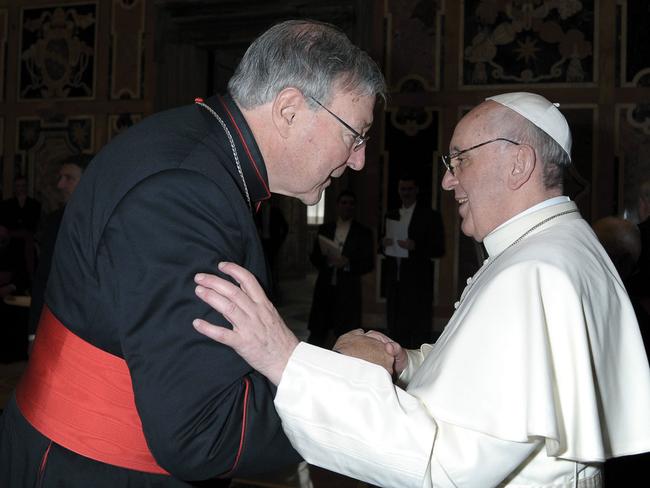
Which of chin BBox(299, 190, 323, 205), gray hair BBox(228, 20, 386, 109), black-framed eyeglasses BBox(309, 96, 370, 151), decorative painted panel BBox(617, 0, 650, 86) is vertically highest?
decorative painted panel BBox(617, 0, 650, 86)

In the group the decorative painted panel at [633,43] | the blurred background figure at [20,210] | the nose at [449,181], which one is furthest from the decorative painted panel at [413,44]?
the nose at [449,181]

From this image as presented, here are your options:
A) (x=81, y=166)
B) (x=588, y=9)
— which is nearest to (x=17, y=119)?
(x=81, y=166)

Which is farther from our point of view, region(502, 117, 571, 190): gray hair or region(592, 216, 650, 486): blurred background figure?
region(592, 216, 650, 486): blurred background figure

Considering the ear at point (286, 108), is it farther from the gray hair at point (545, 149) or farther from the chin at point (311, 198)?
the gray hair at point (545, 149)

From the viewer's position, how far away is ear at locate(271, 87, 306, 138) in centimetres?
168

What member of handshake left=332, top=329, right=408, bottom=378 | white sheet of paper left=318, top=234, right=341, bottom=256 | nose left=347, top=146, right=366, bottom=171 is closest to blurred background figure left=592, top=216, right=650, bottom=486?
handshake left=332, top=329, right=408, bottom=378

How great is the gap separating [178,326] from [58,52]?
10.5m

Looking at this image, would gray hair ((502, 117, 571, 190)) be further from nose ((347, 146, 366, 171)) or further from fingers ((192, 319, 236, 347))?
fingers ((192, 319, 236, 347))

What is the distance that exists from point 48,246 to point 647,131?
22.6 feet

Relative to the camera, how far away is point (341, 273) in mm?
8039

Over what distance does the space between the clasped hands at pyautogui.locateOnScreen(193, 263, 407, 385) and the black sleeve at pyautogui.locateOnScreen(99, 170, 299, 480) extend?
23 millimetres

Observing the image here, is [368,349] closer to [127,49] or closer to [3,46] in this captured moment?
[127,49]

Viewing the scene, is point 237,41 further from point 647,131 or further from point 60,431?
point 60,431

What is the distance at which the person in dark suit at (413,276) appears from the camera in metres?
7.85
